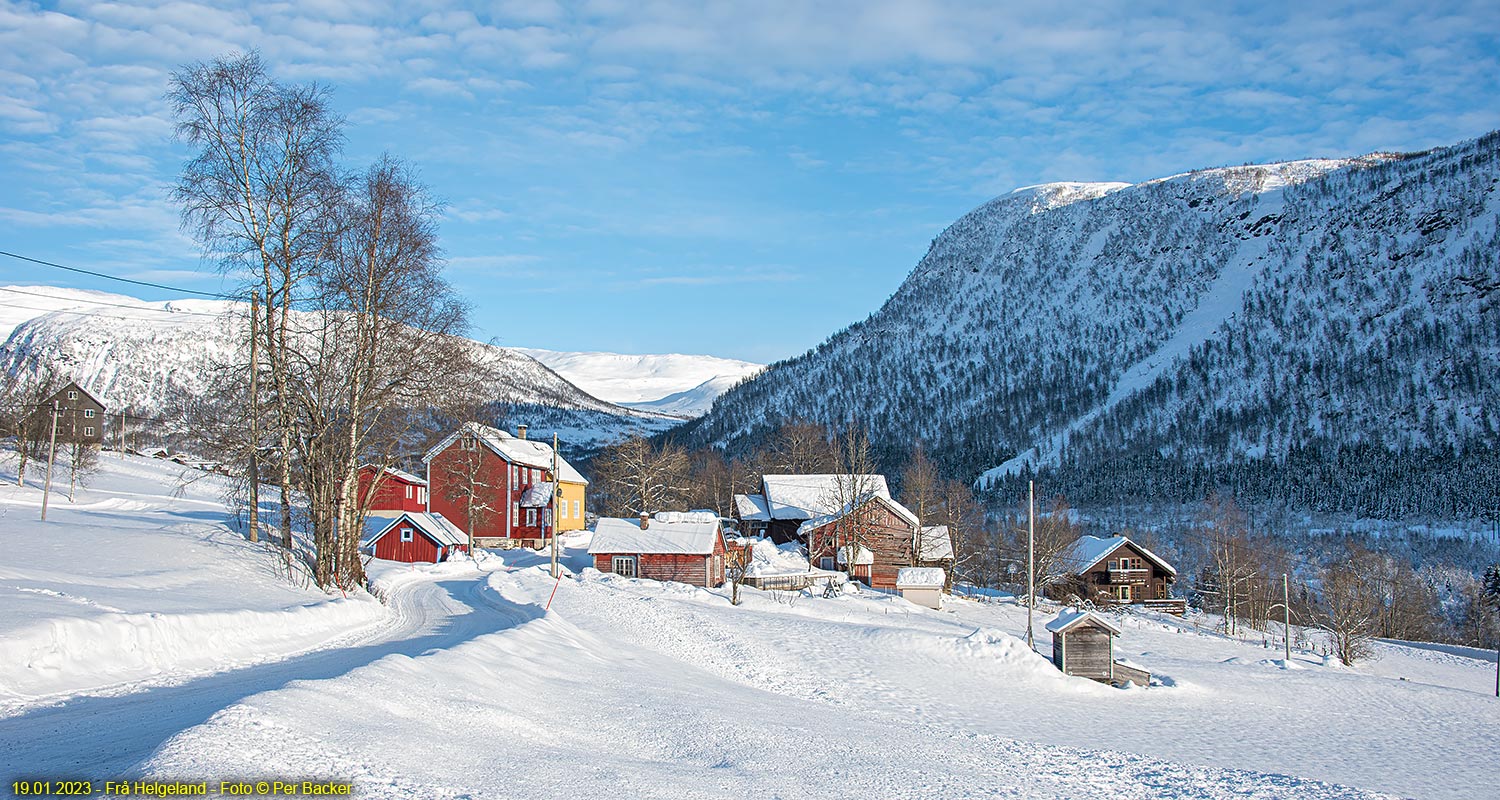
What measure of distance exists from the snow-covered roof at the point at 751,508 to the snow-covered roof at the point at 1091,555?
22.8m

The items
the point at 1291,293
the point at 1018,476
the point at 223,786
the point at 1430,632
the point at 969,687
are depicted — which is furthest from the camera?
the point at 1291,293

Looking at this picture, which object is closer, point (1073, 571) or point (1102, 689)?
point (1102, 689)

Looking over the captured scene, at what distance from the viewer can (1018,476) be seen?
154m

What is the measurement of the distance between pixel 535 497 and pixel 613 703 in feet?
154

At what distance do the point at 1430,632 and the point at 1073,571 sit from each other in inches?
1244

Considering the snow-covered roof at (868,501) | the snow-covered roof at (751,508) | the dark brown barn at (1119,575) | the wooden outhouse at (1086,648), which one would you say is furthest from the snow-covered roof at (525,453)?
the dark brown barn at (1119,575)

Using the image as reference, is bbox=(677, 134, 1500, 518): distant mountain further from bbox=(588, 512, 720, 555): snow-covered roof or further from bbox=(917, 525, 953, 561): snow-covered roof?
bbox=(588, 512, 720, 555): snow-covered roof

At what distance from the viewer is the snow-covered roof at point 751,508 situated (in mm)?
71438

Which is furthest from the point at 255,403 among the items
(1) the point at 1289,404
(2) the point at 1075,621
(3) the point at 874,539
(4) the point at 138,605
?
(1) the point at 1289,404

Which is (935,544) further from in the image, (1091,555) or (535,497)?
(535,497)

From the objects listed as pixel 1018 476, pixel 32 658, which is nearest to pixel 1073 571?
pixel 32 658

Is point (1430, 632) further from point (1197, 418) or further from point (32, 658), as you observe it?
point (1197, 418)

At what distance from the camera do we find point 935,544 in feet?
202

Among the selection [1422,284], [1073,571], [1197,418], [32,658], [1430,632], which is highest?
[1422,284]
